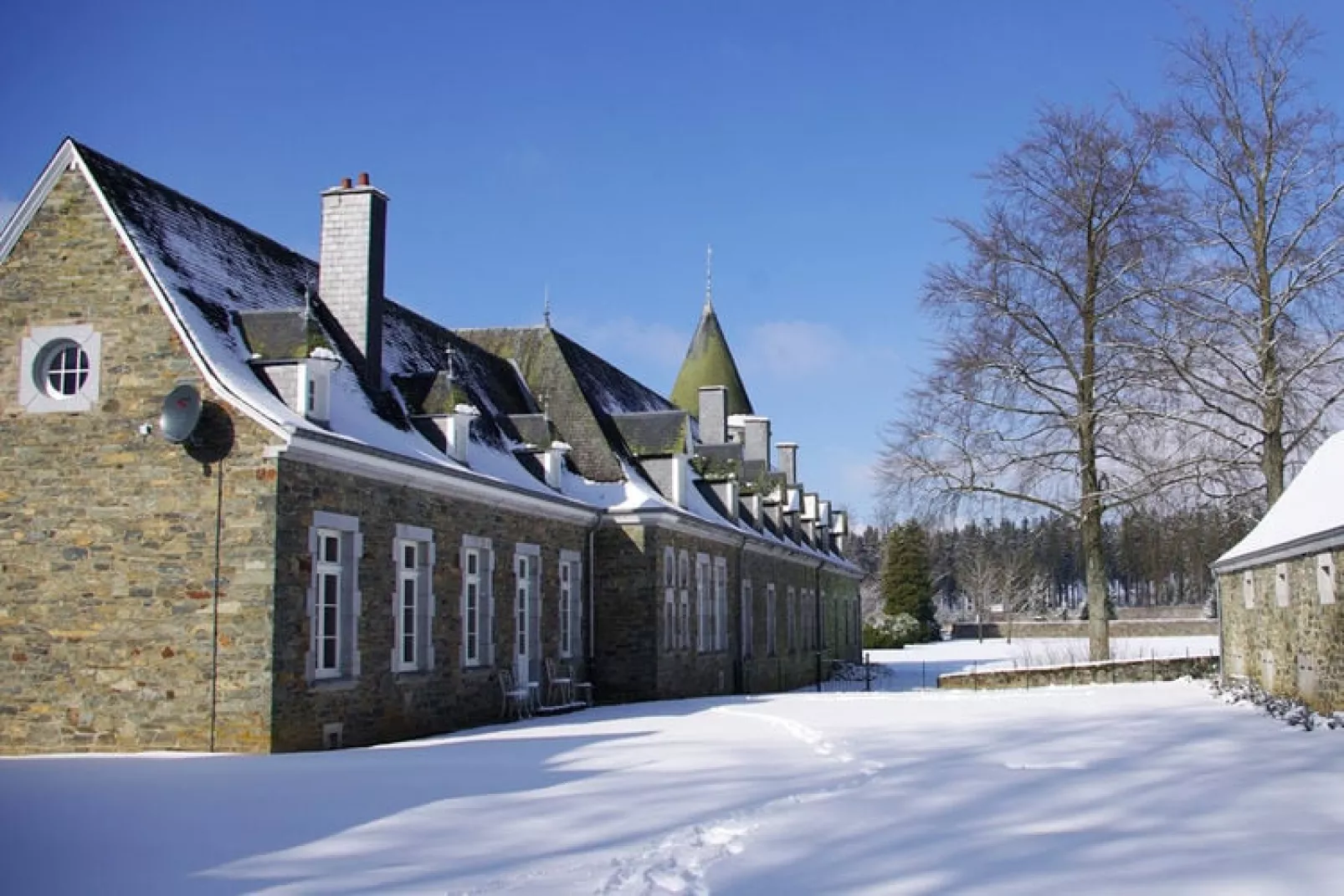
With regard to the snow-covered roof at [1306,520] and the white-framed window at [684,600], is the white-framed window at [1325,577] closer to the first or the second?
the snow-covered roof at [1306,520]

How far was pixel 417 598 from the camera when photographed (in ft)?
59.9

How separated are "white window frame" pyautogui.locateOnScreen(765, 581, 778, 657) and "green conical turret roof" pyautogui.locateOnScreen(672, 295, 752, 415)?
12.9 m

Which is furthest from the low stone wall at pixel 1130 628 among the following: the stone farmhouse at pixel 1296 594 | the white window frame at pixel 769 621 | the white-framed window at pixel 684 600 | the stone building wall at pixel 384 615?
the stone building wall at pixel 384 615

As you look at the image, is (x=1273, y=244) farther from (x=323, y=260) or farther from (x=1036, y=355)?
(x=323, y=260)

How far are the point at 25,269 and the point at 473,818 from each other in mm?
10043

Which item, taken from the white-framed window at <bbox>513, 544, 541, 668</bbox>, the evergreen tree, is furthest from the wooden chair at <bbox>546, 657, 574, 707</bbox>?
the evergreen tree

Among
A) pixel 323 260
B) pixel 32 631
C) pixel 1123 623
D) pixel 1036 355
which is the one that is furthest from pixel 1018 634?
pixel 32 631

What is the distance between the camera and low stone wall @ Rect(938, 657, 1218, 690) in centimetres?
2823

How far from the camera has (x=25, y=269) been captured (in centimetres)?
1574

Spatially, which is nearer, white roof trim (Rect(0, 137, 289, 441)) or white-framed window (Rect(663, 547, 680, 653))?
white roof trim (Rect(0, 137, 289, 441))

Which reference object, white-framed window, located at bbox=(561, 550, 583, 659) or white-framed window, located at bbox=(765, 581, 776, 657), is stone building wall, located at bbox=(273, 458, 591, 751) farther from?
white-framed window, located at bbox=(765, 581, 776, 657)

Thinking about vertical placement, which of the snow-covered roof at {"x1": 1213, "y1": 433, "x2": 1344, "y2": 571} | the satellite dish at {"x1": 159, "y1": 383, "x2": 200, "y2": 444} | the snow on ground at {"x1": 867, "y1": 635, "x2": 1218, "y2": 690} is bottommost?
the snow on ground at {"x1": 867, "y1": 635, "x2": 1218, "y2": 690}

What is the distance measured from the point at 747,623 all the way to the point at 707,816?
2432 centimetres

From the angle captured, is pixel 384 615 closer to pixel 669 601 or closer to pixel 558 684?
pixel 558 684
